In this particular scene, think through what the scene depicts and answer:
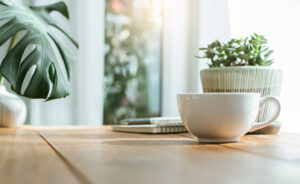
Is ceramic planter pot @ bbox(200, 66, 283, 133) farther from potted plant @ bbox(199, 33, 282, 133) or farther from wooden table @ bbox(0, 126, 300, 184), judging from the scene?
wooden table @ bbox(0, 126, 300, 184)

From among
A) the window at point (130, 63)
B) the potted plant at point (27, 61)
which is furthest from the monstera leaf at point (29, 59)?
the window at point (130, 63)

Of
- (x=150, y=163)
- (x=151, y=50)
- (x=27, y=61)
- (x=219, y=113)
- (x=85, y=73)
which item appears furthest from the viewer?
(x=151, y=50)

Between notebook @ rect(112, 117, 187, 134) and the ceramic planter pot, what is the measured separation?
5.9 inches

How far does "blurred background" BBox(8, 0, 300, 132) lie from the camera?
137 centimetres

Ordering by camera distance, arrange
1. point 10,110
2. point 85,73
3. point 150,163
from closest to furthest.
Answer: point 150,163 → point 10,110 → point 85,73

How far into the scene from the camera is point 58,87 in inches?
36.0

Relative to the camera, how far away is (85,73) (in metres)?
1.76

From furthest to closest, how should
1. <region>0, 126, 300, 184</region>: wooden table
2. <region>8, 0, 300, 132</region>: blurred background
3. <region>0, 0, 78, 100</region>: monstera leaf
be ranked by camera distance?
<region>8, 0, 300, 132</region>: blurred background → <region>0, 0, 78, 100</region>: monstera leaf → <region>0, 126, 300, 184</region>: wooden table

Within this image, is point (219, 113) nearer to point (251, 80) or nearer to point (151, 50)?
point (251, 80)

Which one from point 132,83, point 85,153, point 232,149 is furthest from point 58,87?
point 132,83

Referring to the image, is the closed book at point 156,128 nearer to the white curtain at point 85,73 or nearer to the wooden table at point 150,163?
the wooden table at point 150,163

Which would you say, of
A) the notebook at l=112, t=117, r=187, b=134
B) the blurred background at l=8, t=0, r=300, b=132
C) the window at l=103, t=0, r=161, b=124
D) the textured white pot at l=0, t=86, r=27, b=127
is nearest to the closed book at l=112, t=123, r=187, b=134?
the notebook at l=112, t=117, r=187, b=134

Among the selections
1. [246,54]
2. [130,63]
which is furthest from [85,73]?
Answer: [246,54]

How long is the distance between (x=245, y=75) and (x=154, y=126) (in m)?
0.26
